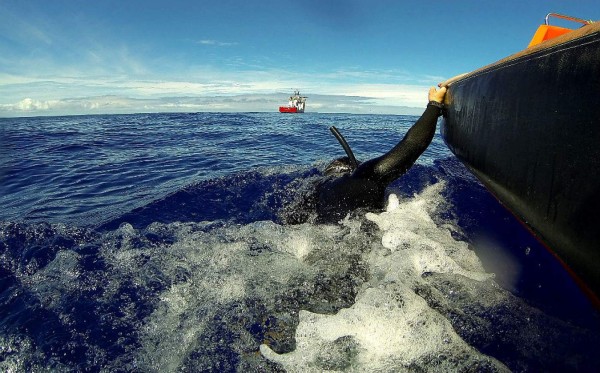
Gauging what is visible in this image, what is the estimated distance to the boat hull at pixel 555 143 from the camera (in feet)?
5.58

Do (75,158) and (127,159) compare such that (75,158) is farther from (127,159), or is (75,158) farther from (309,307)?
(309,307)

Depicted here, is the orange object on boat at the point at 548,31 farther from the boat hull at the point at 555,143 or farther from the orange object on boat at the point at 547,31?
the boat hull at the point at 555,143

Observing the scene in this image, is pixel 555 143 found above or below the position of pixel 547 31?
below

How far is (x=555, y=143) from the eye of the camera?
1999mm

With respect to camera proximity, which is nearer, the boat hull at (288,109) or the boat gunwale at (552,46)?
the boat gunwale at (552,46)

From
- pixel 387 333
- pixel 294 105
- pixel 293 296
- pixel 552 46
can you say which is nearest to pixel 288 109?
pixel 294 105

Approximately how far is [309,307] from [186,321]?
96 centimetres

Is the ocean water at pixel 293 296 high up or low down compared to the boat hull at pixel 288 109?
down

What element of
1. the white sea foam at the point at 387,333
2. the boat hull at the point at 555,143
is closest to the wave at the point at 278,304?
the white sea foam at the point at 387,333

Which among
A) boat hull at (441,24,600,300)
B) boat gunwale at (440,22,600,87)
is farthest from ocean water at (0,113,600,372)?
boat gunwale at (440,22,600,87)

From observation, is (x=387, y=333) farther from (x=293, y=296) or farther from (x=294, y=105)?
(x=294, y=105)

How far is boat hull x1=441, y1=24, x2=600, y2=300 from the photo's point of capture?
170cm

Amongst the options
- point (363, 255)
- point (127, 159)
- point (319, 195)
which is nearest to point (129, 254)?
point (319, 195)

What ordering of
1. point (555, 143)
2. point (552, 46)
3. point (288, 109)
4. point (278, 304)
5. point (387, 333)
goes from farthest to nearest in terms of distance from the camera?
point (288, 109) → point (278, 304) → point (387, 333) → point (552, 46) → point (555, 143)
